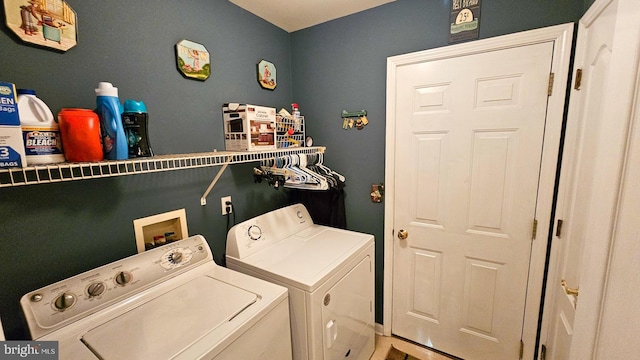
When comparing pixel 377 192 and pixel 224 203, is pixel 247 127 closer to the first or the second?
pixel 224 203

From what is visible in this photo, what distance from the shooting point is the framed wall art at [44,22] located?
942mm

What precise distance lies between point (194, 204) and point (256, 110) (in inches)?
26.5

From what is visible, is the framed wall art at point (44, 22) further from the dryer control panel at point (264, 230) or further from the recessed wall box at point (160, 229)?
the dryer control panel at point (264, 230)

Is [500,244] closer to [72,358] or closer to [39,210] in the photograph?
[72,358]

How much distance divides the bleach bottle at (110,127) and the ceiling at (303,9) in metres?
1.13

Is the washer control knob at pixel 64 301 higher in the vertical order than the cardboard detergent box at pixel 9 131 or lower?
lower

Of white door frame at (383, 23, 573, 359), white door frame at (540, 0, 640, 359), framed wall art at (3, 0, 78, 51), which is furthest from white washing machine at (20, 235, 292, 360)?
white door frame at (383, 23, 573, 359)

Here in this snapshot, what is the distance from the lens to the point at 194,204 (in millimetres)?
1556

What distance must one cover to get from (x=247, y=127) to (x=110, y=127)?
0.70 metres

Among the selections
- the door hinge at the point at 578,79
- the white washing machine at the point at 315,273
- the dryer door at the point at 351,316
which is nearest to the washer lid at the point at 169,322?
the white washing machine at the point at 315,273

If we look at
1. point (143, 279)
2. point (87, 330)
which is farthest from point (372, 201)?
point (87, 330)

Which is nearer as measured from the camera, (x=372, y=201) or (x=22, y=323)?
(x=22, y=323)

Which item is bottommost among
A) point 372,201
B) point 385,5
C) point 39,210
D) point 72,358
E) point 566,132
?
point 72,358

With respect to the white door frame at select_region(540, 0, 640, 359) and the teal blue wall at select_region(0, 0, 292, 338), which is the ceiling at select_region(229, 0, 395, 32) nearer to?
the teal blue wall at select_region(0, 0, 292, 338)
